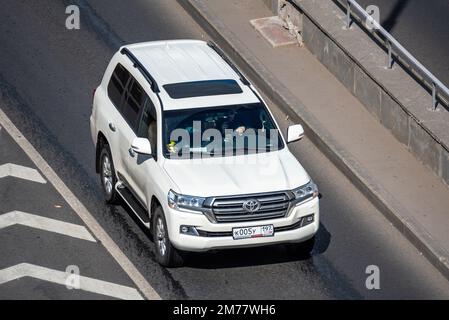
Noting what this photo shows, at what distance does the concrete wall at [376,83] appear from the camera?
21.9 metres

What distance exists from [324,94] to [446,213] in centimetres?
378

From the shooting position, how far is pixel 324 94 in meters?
23.8

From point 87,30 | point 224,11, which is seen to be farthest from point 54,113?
point 224,11

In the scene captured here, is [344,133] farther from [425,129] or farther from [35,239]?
[35,239]

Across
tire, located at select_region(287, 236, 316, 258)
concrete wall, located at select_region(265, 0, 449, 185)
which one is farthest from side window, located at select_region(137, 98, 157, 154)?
concrete wall, located at select_region(265, 0, 449, 185)

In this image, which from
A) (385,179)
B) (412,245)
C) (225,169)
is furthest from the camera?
(385,179)

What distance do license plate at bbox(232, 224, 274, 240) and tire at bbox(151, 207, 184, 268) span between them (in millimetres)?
889

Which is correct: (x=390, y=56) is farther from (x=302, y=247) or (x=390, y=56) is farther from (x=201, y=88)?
(x=302, y=247)

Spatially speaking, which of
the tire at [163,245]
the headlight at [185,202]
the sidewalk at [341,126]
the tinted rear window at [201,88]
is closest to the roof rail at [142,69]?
the tinted rear window at [201,88]

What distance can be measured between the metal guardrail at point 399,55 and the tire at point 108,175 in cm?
499

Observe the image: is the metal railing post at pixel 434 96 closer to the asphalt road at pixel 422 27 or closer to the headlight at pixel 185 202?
the asphalt road at pixel 422 27

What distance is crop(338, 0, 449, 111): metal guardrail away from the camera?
2203cm

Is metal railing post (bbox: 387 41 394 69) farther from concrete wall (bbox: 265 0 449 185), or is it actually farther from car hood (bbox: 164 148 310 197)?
car hood (bbox: 164 148 310 197)

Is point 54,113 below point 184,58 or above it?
below
